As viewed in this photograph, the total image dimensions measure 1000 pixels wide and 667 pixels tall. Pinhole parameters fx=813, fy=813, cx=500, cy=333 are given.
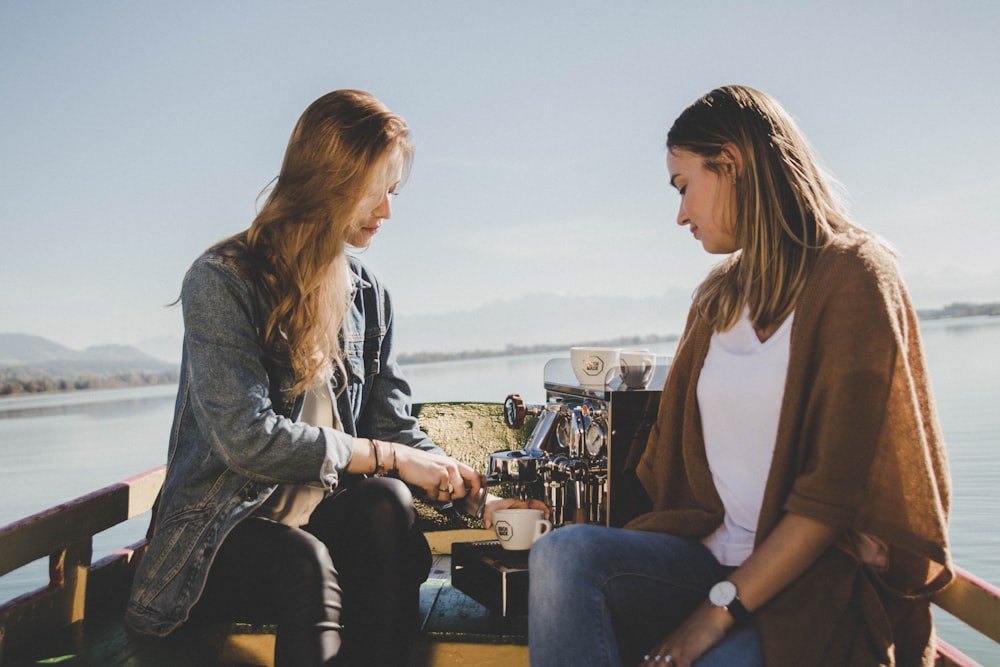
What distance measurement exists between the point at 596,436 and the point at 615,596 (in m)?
0.46

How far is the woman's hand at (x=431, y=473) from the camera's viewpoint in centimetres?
179

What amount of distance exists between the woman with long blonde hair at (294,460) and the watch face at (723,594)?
58 cm

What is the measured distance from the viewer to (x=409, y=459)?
180cm

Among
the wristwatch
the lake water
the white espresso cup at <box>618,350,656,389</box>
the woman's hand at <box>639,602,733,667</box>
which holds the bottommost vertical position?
the lake water

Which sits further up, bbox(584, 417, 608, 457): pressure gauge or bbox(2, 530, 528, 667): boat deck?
bbox(584, 417, 608, 457): pressure gauge

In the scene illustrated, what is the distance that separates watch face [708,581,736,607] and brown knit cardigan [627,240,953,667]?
0.18 feet

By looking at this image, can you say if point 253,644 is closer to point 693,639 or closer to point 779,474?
point 693,639

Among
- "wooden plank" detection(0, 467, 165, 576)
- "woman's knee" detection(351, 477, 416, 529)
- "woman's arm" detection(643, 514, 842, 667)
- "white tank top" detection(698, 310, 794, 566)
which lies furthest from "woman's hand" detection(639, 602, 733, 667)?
"wooden plank" detection(0, 467, 165, 576)

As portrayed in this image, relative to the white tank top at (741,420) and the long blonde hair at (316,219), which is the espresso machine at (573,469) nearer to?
the white tank top at (741,420)

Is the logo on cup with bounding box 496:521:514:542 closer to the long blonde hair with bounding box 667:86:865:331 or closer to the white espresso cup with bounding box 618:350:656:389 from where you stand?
the white espresso cup with bounding box 618:350:656:389

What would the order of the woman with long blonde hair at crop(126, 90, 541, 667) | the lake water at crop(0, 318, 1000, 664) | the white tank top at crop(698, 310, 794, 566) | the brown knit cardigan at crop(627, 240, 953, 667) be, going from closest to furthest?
the brown knit cardigan at crop(627, 240, 953, 667) < the white tank top at crop(698, 310, 794, 566) < the woman with long blonde hair at crop(126, 90, 541, 667) < the lake water at crop(0, 318, 1000, 664)

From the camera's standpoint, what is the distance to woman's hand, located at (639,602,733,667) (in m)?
1.29

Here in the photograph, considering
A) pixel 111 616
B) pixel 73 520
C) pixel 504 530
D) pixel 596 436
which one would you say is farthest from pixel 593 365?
pixel 111 616

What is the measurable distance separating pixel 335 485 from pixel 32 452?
14022 mm
